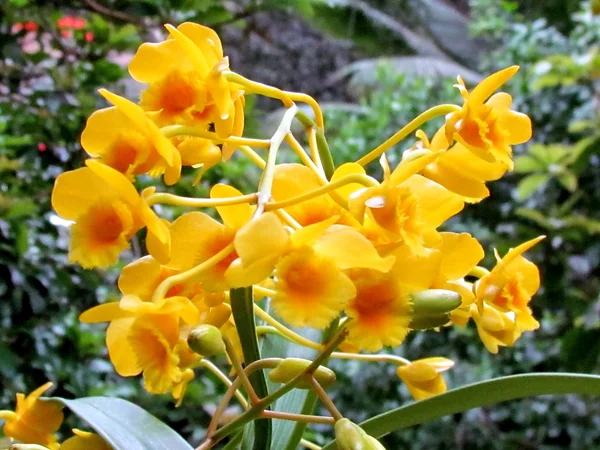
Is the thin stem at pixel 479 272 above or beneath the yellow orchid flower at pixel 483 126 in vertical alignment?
beneath

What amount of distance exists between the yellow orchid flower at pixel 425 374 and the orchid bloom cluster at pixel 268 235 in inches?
2.6

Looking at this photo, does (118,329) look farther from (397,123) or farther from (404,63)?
(404,63)

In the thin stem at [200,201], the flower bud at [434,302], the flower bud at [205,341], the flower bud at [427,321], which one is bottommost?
the flower bud at [205,341]

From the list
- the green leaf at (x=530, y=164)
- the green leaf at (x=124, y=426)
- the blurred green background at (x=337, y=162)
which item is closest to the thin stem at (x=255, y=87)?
the green leaf at (x=124, y=426)

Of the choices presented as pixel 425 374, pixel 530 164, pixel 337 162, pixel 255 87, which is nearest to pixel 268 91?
pixel 255 87

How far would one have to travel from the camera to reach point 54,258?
3.24ft

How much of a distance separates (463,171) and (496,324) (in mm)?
89

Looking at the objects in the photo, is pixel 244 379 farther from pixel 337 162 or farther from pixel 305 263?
pixel 337 162

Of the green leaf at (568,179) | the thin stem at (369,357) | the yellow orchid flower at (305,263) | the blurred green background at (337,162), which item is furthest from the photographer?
the green leaf at (568,179)

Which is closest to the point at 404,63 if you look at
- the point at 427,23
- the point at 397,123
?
the point at 427,23

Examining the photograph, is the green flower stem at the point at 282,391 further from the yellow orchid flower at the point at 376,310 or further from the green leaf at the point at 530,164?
the green leaf at the point at 530,164

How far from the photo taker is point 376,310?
0.32 metres

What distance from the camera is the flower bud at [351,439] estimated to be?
0.32 meters

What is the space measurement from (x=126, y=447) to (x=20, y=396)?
12 centimetres
